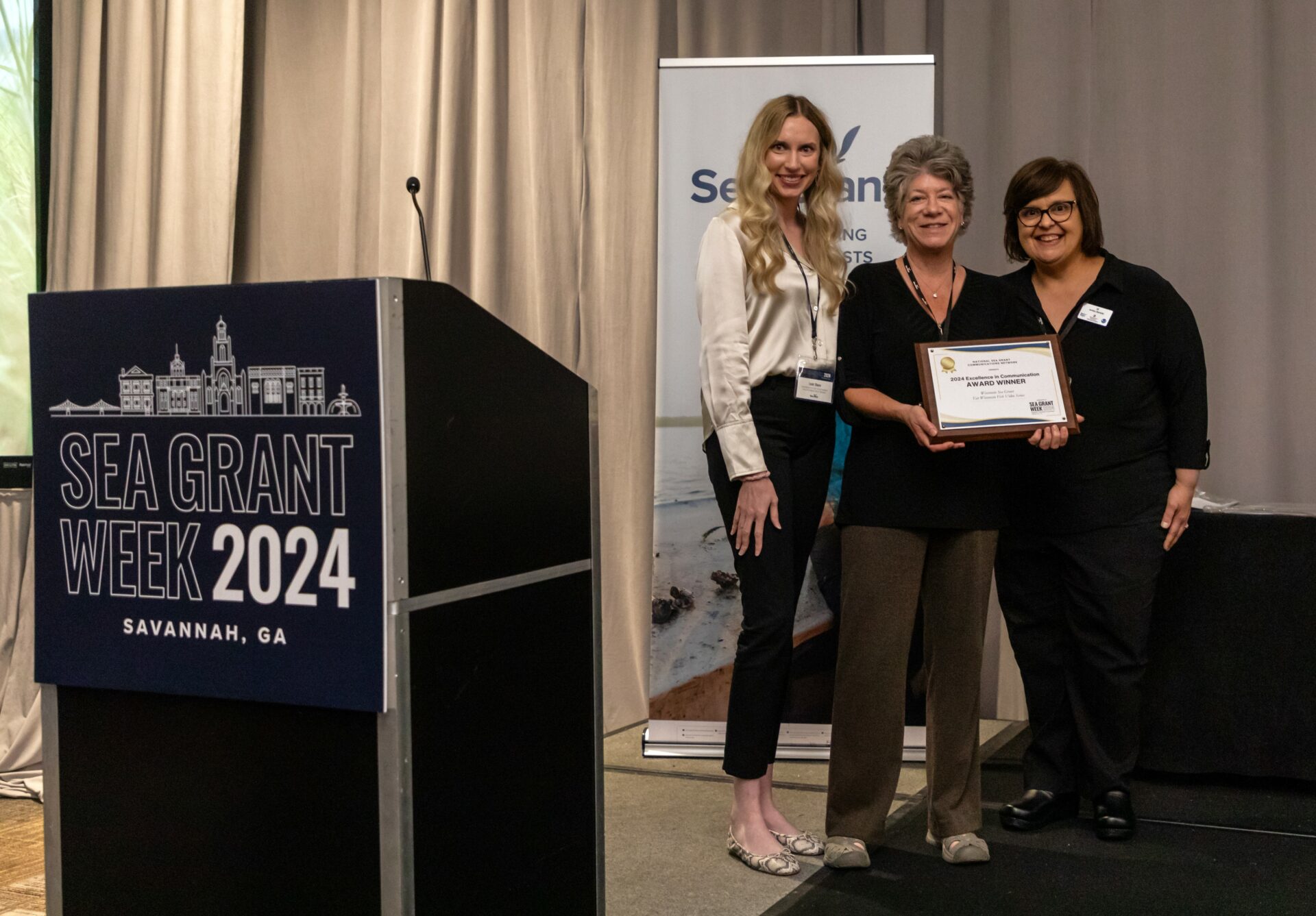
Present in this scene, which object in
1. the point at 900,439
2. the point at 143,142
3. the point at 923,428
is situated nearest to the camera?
the point at 923,428

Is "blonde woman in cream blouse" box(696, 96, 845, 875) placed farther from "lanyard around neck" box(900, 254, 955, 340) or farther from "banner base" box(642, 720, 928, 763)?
"banner base" box(642, 720, 928, 763)

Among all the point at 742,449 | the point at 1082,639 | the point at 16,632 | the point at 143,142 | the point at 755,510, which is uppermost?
the point at 143,142

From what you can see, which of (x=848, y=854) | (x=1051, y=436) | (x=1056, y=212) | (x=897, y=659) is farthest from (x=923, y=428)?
(x=848, y=854)

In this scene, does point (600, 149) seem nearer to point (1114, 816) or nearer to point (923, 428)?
point (923, 428)

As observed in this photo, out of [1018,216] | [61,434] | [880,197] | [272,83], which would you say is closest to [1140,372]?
[1018,216]

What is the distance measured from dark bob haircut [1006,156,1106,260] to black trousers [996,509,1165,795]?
24.5 inches

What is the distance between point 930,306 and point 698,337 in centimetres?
105

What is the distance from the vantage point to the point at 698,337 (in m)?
3.35

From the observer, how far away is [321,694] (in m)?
1.21

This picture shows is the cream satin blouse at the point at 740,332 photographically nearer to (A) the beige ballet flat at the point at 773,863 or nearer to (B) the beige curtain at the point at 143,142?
(A) the beige ballet flat at the point at 773,863

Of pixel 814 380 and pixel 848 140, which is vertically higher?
pixel 848 140

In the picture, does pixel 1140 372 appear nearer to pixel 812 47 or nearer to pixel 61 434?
pixel 812 47

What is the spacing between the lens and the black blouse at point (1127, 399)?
8.51 ft

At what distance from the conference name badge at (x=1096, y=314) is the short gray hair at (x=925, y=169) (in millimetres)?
384
